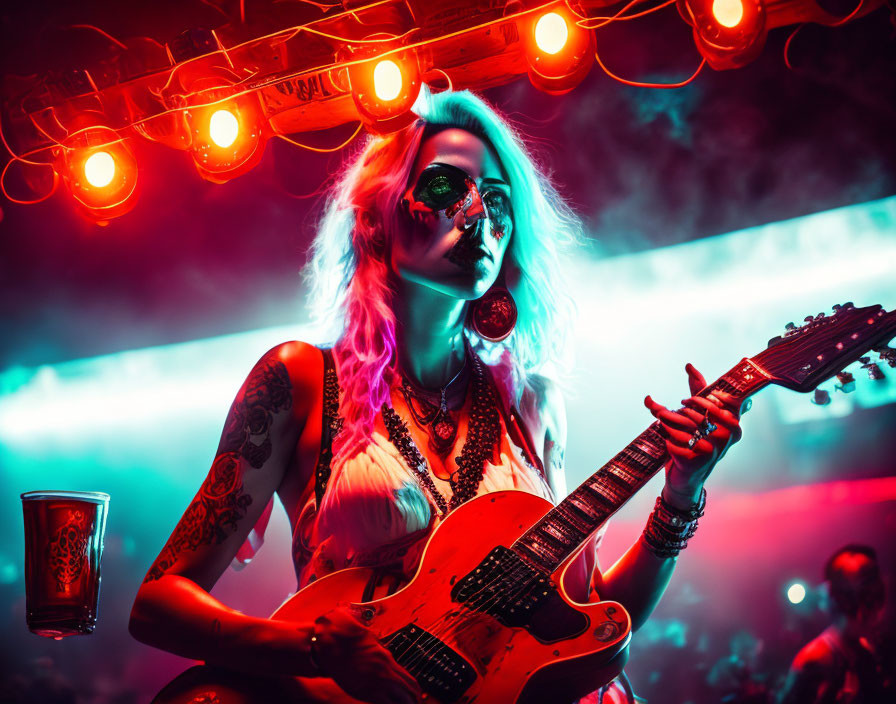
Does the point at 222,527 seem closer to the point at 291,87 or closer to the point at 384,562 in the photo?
the point at 384,562

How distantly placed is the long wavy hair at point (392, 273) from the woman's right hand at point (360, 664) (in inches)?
24.1

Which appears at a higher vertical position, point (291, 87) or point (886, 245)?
point (291, 87)

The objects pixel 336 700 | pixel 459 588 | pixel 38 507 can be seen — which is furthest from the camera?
pixel 38 507

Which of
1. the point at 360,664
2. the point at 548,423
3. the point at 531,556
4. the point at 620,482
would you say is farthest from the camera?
the point at 548,423

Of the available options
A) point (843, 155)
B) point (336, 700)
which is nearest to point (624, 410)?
point (843, 155)

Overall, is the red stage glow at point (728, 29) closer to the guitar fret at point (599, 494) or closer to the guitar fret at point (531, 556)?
the guitar fret at point (599, 494)

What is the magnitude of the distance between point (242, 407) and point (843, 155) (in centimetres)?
277

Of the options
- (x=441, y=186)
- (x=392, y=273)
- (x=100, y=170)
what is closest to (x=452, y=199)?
(x=441, y=186)

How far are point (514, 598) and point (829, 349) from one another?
90 centimetres

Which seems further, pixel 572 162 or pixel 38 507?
pixel 572 162

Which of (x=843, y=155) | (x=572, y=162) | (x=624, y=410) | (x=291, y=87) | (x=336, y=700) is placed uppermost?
(x=291, y=87)

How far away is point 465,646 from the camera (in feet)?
4.39

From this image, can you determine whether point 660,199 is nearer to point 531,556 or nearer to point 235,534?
point 531,556

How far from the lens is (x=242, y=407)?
1695 mm
